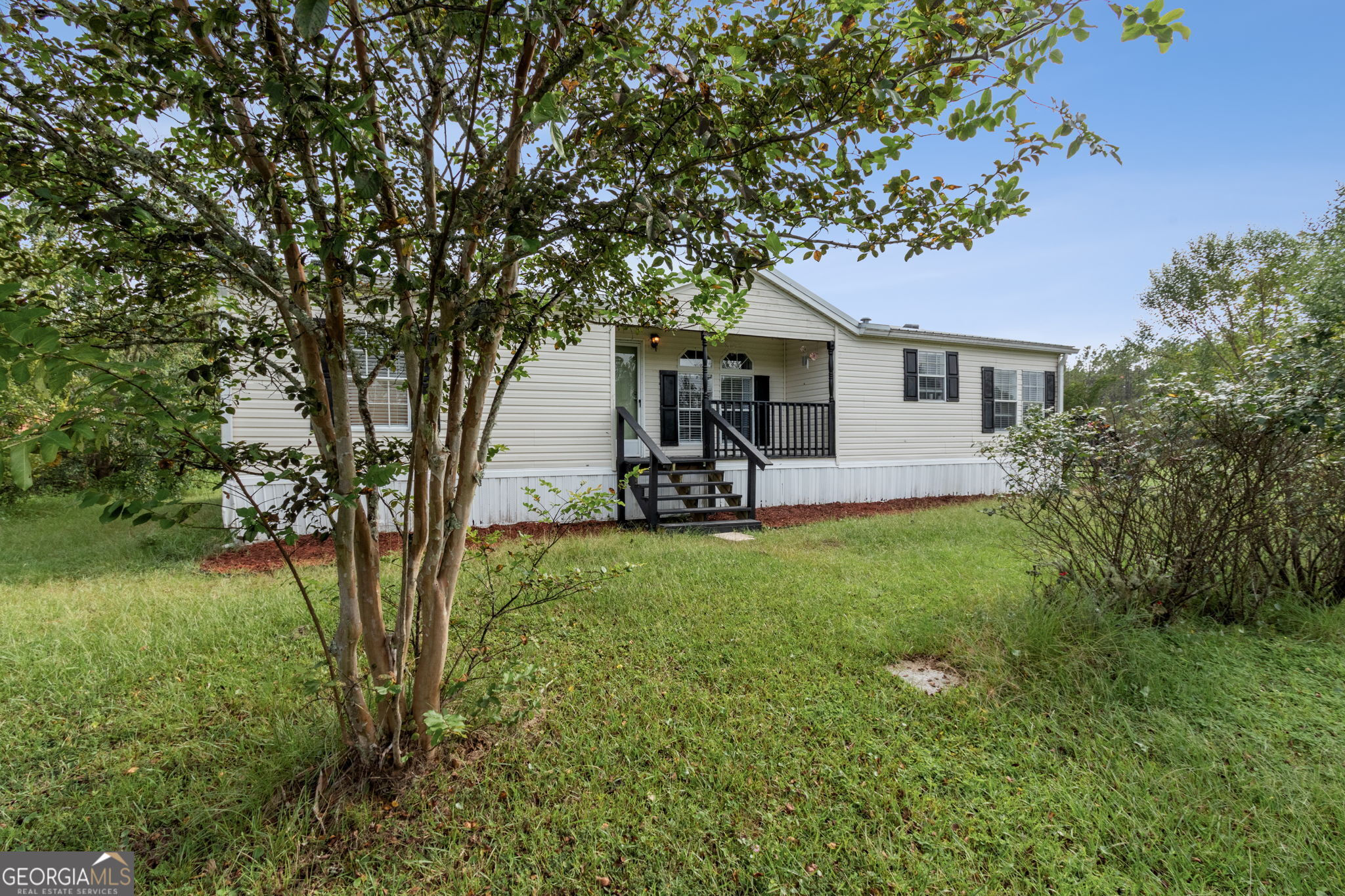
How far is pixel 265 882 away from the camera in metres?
1.84

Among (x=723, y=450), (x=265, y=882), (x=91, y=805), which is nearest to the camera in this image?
(x=265, y=882)

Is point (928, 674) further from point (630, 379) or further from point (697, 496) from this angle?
point (630, 379)

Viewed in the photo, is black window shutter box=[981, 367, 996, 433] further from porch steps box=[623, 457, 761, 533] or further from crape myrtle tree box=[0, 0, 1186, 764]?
crape myrtle tree box=[0, 0, 1186, 764]

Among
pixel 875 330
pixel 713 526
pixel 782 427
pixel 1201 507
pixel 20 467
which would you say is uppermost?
pixel 875 330

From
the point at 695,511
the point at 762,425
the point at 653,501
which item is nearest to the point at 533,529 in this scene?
the point at 653,501

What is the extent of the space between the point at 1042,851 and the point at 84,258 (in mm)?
4012

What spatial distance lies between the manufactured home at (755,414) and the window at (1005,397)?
0.04 metres

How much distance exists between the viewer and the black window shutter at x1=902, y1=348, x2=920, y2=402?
12445 mm

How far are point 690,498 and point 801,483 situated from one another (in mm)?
3326

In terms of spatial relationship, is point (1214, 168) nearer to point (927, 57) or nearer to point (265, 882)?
point (927, 57)

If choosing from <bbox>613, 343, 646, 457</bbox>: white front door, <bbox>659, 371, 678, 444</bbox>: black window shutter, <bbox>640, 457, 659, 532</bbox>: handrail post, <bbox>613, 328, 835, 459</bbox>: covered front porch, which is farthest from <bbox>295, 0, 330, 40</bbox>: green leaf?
<bbox>659, 371, 678, 444</bbox>: black window shutter

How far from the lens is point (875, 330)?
38.2 ft

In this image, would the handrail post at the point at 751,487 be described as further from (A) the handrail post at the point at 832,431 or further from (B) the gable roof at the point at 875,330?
(B) the gable roof at the point at 875,330

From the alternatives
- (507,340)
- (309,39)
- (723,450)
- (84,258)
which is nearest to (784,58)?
(309,39)
